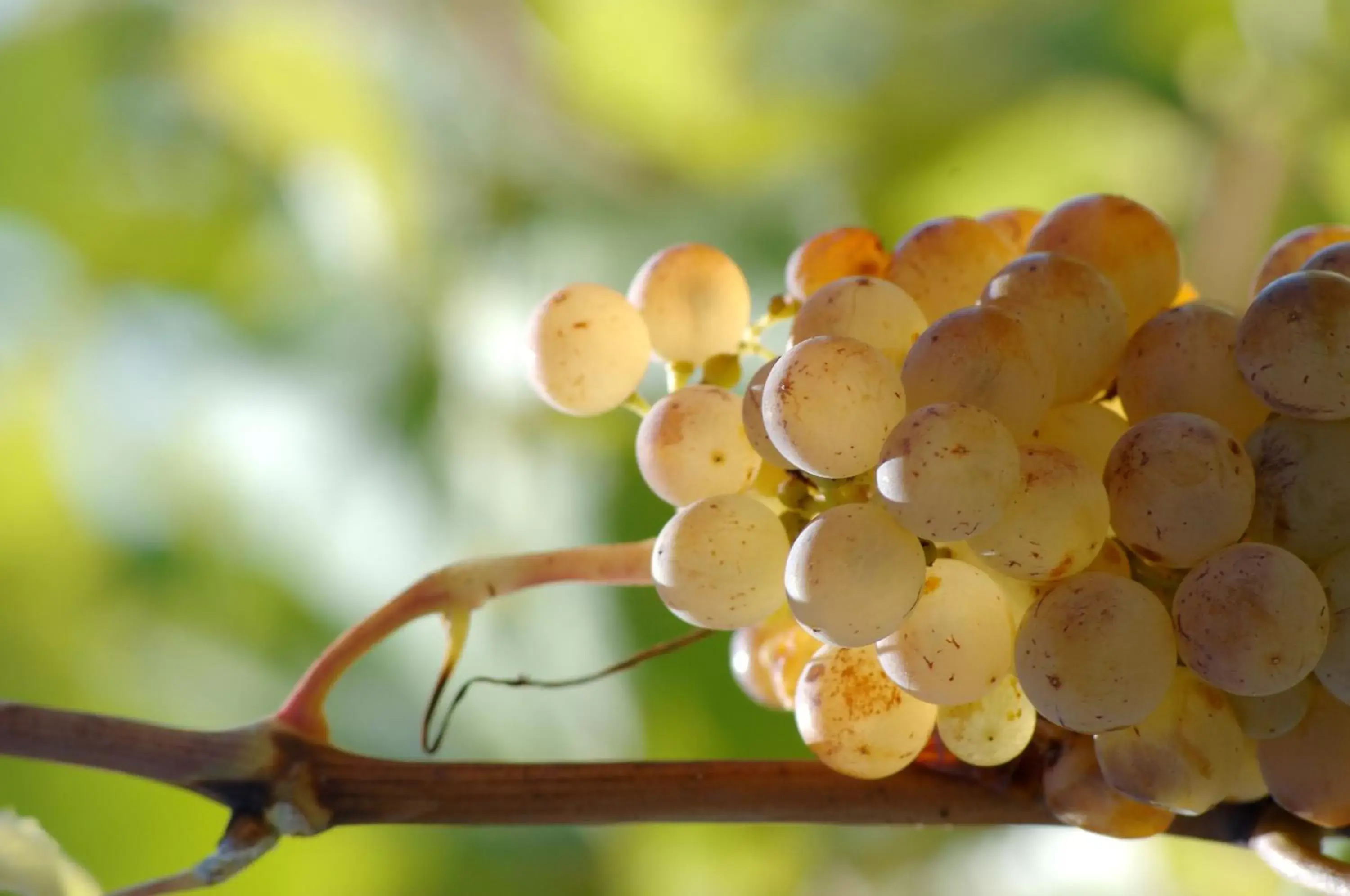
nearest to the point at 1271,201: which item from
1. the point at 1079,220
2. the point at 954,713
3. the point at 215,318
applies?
the point at 1079,220

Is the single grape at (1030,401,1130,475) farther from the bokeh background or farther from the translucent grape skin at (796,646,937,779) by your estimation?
the bokeh background

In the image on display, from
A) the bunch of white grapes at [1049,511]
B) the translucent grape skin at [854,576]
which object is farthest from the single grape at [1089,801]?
the translucent grape skin at [854,576]

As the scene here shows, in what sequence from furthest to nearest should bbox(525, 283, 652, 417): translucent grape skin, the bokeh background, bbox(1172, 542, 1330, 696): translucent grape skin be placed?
the bokeh background < bbox(525, 283, 652, 417): translucent grape skin < bbox(1172, 542, 1330, 696): translucent grape skin

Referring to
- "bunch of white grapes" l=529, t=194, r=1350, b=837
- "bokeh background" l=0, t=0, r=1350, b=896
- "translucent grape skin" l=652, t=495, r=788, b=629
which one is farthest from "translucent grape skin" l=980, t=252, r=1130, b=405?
"bokeh background" l=0, t=0, r=1350, b=896

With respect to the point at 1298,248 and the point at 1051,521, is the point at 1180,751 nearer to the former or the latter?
the point at 1051,521

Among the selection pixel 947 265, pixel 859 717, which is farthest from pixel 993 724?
pixel 947 265

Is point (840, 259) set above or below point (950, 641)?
above

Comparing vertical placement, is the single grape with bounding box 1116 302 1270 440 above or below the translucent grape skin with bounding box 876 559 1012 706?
above
